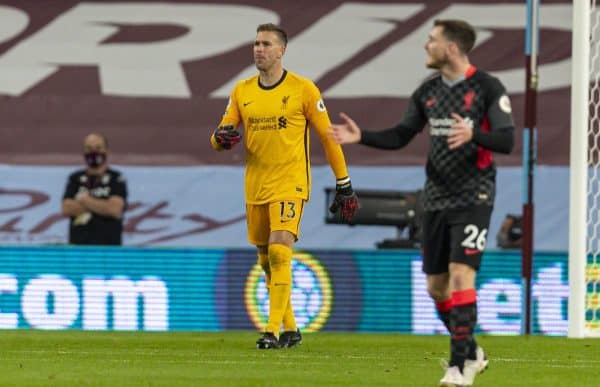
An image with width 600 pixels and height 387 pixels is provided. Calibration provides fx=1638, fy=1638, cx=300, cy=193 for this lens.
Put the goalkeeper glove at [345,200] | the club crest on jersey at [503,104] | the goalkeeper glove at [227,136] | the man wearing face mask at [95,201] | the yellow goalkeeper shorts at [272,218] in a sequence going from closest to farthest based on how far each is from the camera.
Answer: the club crest on jersey at [503,104]
the goalkeeper glove at [227,136]
the yellow goalkeeper shorts at [272,218]
the goalkeeper glove at [345,200]
the man wearing face mask at [95,201]

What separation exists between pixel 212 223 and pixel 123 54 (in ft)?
8.33

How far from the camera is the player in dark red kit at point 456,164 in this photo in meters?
8.70

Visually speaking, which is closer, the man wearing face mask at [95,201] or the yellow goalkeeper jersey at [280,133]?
the yellow goalkeeper jersey at [280,133]

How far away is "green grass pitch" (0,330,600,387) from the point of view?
921cm

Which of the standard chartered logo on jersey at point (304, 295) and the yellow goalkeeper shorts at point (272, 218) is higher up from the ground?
the yellow goalkeeper shorts at point (272, 218)

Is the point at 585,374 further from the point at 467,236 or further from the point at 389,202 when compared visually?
the point at 389,202

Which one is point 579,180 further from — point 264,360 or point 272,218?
point 264,360

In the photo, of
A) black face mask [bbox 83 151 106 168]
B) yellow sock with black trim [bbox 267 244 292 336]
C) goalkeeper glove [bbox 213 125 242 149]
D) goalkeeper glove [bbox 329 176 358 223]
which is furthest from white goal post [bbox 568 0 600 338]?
black face mask [bbox 83 151 106 168]

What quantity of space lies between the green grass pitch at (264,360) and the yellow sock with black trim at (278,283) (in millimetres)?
278

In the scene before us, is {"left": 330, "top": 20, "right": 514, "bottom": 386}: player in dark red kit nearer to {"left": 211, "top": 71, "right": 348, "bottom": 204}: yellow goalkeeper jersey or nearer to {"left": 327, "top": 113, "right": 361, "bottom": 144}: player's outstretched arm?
{"left": 327, "top": 113, "right": 361, "bottom": 144}: player's outstretched arm

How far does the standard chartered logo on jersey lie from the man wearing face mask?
1466mm

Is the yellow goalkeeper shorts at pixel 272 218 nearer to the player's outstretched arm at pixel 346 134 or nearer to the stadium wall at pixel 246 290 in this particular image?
the stadium wall at pixel 246 290

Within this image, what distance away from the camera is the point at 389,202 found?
52.9 feet

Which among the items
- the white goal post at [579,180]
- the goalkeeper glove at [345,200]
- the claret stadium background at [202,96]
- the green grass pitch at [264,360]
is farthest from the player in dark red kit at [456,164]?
the claret stadium background at [202,96]
